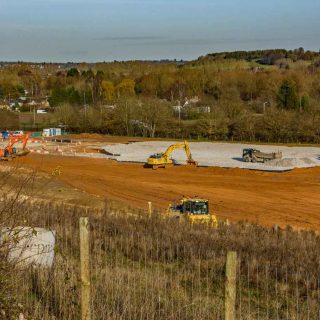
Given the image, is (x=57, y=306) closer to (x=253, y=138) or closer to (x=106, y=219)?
(x=106, y=219)

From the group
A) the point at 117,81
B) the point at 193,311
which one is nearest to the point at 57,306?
the point at 193,311

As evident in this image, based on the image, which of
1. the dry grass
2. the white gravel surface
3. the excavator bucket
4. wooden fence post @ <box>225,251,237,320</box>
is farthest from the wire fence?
the white gravel surface

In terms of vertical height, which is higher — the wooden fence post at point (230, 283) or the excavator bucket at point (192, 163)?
the wooden fence post at point (230, 283)

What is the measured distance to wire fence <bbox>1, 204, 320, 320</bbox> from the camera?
7.38 m

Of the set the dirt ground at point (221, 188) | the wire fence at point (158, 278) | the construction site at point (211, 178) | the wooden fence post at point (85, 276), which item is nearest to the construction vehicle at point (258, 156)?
the construction site at point (211, 178)

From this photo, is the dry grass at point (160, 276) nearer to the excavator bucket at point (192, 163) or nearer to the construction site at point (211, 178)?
the construction site at point (211, 178)

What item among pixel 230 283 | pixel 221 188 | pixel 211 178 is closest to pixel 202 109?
pixel 211 178

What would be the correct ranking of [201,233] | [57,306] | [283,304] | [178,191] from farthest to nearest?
[178,191], [201,233], [283,304], [57,306]

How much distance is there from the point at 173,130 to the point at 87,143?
12.6 meters

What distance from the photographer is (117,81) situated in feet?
525

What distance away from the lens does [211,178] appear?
4222 cm

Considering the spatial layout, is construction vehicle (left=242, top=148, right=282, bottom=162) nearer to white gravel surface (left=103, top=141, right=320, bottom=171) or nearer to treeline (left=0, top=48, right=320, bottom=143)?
white gravel surface (left=103, top=141, right=320, bottom=171)

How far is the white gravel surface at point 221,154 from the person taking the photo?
47969 millimetres

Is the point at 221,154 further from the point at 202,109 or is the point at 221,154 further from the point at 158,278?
the point at 158,278
